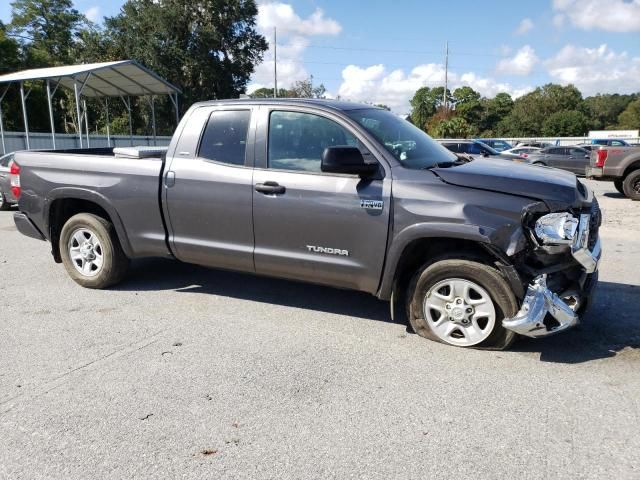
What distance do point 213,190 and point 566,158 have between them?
72.0ft

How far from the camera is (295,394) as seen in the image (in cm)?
344

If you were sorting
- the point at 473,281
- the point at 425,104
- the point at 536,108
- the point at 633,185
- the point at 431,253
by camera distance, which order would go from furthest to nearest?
the point at 425,104
the point at 536,108
the point at 633,185
the point at 431,253
the point at 473,281

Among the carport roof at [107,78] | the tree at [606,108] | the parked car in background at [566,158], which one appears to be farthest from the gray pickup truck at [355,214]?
the tree at [606,108]

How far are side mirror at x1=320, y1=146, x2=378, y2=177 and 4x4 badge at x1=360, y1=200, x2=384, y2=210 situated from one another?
0.23m

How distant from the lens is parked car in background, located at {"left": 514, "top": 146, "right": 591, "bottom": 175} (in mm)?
22641

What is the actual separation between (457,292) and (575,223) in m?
0.96

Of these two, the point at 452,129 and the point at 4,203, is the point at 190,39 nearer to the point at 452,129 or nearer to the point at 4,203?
the point at 4,203

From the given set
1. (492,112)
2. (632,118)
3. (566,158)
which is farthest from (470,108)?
(566,158)

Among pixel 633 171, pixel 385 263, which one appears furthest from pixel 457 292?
pixel 633 171

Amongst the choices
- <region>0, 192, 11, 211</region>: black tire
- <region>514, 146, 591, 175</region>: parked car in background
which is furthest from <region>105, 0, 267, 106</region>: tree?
<region>0, 192, 11, 211</region>: black tire

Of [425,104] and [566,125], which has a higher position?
[425,104]

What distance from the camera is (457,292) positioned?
4008 mm

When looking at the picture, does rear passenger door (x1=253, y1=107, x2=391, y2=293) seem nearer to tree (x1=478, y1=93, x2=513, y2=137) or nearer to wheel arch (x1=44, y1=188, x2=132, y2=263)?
wheel arch (x1=44, y1=188, x2=132, y2=263)

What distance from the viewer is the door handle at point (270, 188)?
4449 millimetres
